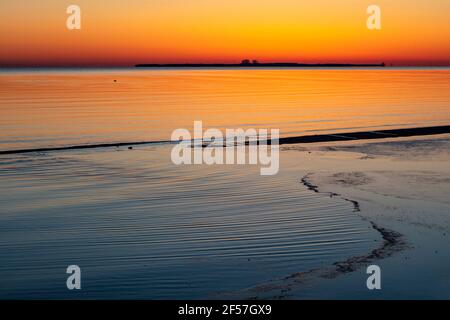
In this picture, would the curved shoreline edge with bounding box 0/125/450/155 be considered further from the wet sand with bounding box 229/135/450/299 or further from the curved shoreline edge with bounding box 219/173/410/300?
the curved shoreline edge with bounding box 219/173/410/300

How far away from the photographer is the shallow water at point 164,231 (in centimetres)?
939

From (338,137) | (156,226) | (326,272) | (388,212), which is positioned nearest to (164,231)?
(156,226)

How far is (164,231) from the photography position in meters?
12.1

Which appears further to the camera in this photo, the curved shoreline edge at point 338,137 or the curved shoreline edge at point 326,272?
the curved shoreline edge at point 338,137

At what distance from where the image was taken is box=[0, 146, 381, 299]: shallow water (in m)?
9.39

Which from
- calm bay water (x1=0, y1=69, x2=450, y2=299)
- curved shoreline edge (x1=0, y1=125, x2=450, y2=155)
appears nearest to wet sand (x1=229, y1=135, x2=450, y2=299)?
calm bay water (x1=0, y1=69, x2=450, y2=299)

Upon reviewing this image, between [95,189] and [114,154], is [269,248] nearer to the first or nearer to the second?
[95,189]

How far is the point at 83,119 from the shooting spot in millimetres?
37844

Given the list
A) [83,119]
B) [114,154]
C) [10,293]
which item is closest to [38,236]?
[10,293]

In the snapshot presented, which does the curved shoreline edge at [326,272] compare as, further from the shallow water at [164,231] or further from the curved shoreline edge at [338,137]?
the curved shoreline edge at [338,137]

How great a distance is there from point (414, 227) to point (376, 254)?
6.87ft

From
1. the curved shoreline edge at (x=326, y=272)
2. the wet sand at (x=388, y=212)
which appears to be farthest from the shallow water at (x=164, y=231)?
the wet sand at (x=388, y=212)

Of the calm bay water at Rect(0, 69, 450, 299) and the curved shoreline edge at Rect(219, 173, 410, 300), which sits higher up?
the calm bay water at Rect(0, 69, 450, 299)

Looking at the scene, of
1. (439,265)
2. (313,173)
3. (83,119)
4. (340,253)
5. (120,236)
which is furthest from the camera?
(83,119)
